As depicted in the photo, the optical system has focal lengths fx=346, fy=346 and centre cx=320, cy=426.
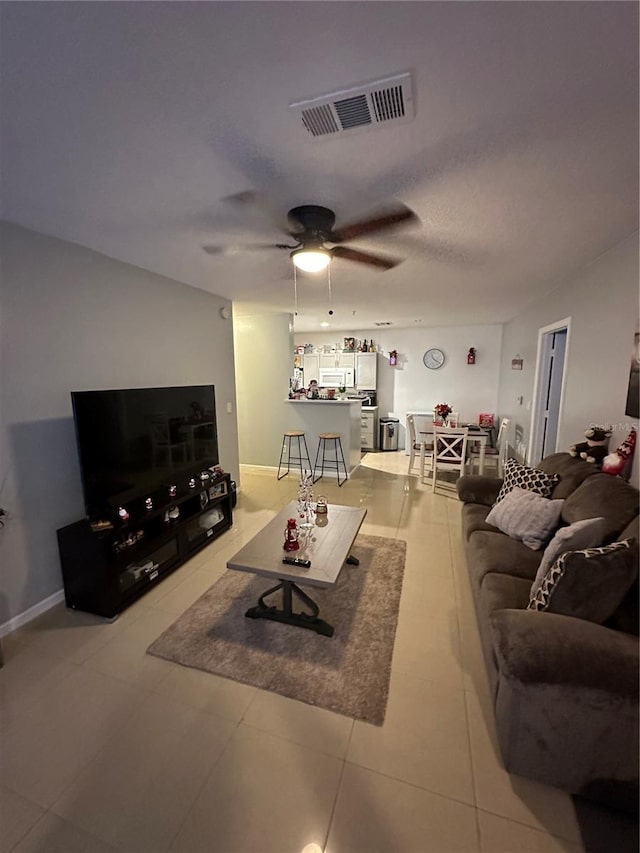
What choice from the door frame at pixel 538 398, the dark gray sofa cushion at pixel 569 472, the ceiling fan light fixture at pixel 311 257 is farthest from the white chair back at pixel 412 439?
the ceiling fan light fixture at pixel 311 257

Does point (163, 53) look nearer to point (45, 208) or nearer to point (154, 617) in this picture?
point (45, 208)

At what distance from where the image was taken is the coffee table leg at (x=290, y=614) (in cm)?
217

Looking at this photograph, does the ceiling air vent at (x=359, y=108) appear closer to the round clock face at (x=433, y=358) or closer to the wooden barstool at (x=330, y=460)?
the wooden barstool at (x=330, y=460)

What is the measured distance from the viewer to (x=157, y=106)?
1.18m

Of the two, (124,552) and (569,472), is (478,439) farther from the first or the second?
(124,552)

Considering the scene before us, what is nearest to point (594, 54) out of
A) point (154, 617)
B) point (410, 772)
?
point (410, 772)

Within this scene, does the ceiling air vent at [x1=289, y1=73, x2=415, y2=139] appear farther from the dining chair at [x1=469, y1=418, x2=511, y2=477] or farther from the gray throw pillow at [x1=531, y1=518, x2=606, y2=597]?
the dining chair at [x1=469, y1=418, x2=511, y2=477]

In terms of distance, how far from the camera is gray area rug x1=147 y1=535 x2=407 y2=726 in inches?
69.4

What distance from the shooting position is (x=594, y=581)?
4.71 feet

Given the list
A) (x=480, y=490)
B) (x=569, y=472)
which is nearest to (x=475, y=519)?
(x=480, y=490)

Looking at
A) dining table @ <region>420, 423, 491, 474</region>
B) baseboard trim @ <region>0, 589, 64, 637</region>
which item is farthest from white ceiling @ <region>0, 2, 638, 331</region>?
dining table @ <region>420, 423, 491, 474</region>

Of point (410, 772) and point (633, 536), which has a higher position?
point (633, 536)

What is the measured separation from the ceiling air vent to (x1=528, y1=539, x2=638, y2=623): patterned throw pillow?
1851 millimetres

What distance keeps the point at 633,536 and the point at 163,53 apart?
2564 millimetres
